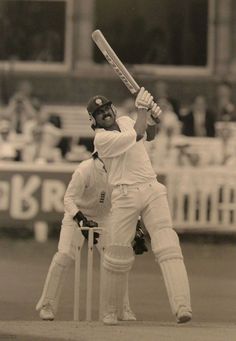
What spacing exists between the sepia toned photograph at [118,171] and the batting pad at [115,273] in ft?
0.03

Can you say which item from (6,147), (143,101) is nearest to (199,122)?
(6,147)

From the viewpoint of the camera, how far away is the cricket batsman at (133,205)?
10375 mm

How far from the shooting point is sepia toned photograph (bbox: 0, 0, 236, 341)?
34.3ft

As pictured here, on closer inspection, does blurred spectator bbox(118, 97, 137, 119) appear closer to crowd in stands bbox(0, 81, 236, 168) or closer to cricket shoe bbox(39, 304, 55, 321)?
crowd in stands bbox(0, 81, 236, 168)

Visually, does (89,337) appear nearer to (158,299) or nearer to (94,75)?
(158,299)

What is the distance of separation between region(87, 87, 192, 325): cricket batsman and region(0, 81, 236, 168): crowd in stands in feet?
25.7

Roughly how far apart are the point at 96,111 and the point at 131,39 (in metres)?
13.3

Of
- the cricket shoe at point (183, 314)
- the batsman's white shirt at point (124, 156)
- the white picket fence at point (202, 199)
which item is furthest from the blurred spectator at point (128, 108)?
the cricket shoe at point (183, 314)

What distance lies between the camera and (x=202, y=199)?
18.0 metres

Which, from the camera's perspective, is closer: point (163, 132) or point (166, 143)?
point (166, 143)

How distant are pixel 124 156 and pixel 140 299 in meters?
2.92

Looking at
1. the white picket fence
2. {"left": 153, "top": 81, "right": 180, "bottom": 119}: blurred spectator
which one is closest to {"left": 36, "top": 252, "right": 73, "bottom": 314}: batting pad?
the white picket fence

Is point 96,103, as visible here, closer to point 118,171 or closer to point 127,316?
point 118,171

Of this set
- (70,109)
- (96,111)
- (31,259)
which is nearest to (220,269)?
(31,259)
